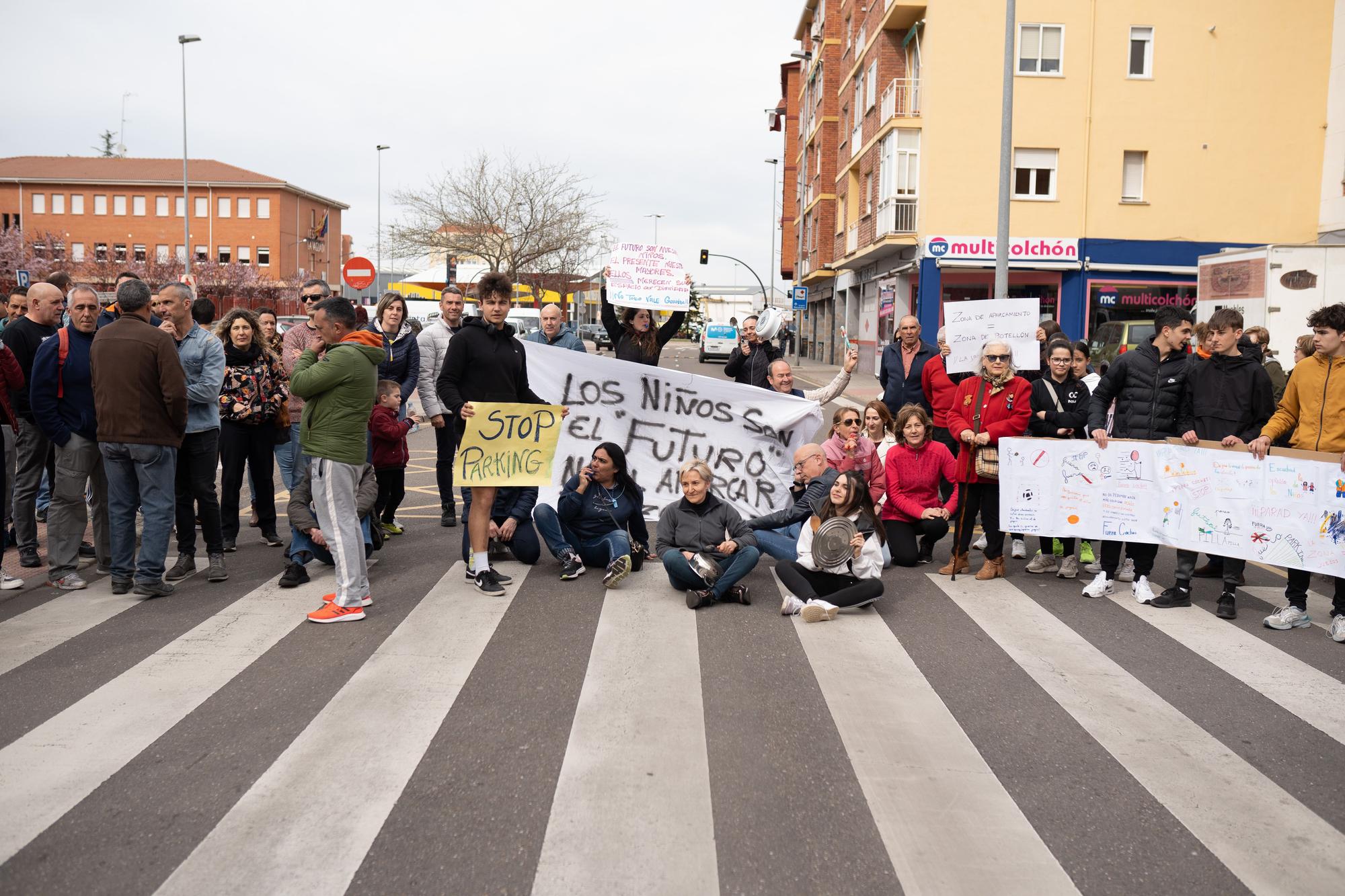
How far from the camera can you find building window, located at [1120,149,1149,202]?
3139 cm

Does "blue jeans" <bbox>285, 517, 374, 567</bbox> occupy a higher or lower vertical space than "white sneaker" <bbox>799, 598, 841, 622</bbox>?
higher

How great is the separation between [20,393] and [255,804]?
5.39 metres

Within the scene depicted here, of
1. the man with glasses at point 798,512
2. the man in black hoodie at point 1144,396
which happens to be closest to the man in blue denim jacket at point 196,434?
the man with glasses at point 798,512

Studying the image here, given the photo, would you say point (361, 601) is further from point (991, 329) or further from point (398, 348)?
point (991, 329)

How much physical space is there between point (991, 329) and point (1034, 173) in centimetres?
2459

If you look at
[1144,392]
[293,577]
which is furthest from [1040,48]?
[293,577]

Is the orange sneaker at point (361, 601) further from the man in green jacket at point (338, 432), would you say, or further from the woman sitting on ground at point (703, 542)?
the woman sitting on ground at point (703, 542)

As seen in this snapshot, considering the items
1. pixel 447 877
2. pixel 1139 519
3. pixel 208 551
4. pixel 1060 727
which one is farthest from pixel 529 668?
pixel 1139 519

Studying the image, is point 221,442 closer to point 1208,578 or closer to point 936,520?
point 936,520

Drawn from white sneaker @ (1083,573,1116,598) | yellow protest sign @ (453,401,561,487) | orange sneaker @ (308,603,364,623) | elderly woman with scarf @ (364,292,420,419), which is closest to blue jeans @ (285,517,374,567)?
yellow protest sign @ (453,401,561,487)

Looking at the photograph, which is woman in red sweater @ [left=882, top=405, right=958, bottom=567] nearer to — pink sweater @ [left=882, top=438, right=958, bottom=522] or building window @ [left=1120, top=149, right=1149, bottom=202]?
pink sweater @ [left=882, top=438, right=958, bottom=522]

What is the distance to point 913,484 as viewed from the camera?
8.68 m

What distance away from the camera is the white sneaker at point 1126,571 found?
27.6ft

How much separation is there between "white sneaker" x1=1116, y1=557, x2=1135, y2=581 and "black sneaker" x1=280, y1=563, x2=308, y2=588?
235 inches
